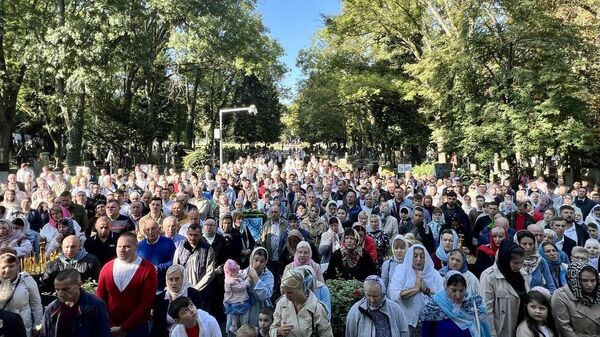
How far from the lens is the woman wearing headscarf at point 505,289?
4805 millimetres

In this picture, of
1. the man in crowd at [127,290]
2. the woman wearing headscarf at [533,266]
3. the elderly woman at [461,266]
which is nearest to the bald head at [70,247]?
the man in crowd at [127,290]

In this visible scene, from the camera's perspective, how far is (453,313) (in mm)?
4238

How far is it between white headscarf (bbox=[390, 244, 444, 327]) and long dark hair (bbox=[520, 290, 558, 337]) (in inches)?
45.2

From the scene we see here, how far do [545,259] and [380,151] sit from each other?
41306mm

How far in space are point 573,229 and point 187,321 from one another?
6671 mm

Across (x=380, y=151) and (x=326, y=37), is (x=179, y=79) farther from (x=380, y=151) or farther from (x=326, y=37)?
(x=380, y=151)

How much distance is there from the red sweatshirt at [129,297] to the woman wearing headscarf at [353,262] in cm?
266

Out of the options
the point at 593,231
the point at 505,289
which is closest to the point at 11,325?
the point at 505,289

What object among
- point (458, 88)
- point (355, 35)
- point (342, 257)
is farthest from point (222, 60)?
point (342, 257)

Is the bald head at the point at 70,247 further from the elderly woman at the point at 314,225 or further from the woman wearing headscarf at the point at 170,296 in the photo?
the elderly woman at the point at 314,225

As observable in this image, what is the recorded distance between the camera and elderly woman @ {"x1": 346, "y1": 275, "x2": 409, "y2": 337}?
434 cm

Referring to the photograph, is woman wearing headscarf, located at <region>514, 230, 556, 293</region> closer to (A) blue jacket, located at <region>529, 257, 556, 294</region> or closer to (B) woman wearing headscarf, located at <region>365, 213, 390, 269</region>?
(A) blue jacket, located at <region>529, 257, 556, 294</region>

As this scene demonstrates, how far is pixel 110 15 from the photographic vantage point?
21.5 metres

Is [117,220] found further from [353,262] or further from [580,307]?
[580,307]
